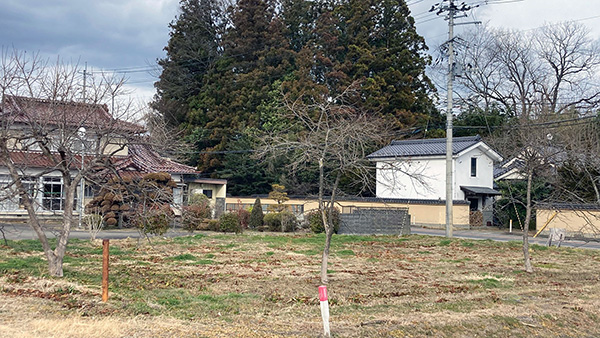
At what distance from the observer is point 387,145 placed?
44.7 meters

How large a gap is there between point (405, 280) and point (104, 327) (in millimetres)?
7041

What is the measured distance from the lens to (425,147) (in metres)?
40.9

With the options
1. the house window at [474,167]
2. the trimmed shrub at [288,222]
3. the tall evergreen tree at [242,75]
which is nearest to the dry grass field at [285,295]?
the trimmed shrub at [288,222]

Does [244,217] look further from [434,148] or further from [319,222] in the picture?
[434,148]

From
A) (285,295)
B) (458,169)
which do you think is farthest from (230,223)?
(458,169)

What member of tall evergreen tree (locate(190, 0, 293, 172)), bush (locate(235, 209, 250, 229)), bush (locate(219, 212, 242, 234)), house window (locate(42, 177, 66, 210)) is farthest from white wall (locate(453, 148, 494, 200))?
house window (locate(42, 177, 66, 210))

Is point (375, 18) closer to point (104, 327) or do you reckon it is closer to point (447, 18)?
point (447, 18)

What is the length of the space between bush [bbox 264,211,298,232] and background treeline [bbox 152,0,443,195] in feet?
44.0

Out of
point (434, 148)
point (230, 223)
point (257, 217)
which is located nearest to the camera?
point (230, 223)

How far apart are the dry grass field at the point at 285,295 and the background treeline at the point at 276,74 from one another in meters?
27.3

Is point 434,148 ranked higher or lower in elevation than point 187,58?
lower

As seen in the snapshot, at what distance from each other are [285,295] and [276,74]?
3893 cm

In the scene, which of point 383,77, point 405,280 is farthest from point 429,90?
point 405,280

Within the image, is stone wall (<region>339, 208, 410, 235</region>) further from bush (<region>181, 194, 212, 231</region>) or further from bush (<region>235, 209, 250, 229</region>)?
bush (<region>181, 194, 212, 231</region>)
